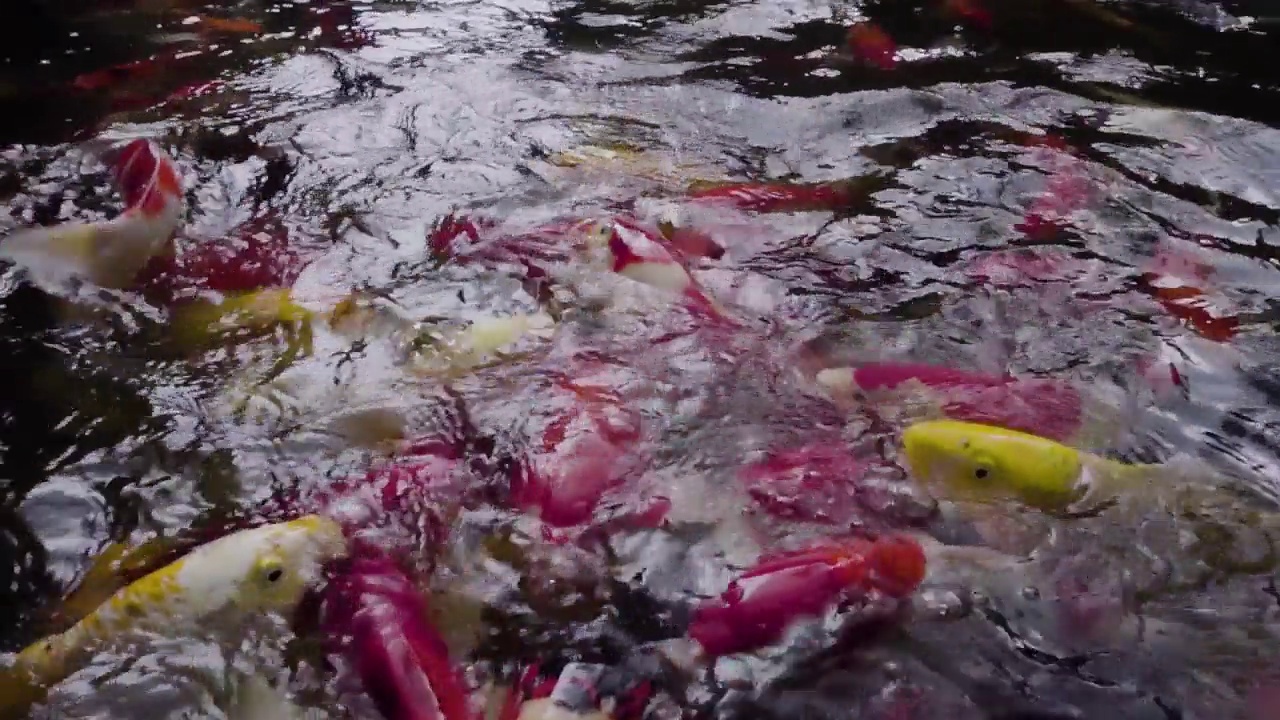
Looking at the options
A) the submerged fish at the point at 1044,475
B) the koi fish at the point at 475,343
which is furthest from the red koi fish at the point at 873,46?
the submerged fish at the point at 1044,475

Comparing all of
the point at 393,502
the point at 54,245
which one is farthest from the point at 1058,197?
the point at 54,245

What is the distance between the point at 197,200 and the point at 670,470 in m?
2.82

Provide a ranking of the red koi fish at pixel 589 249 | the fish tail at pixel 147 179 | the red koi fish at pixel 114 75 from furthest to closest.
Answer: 1. the red koi fish at pixel 114 75
2. the fish tail at pixel 147 179
3. the red koi fish at pixel 589 249

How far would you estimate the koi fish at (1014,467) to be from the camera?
2.61 m

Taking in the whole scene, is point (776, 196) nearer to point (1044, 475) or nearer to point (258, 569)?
point (1044, 475)

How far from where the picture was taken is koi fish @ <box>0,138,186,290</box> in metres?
3.63

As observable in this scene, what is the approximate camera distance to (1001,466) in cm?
262

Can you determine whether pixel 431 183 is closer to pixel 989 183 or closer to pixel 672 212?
pixel 672 212

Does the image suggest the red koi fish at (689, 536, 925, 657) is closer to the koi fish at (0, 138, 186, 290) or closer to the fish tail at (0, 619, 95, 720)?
the fish tail at (0, 619, 95, 720)

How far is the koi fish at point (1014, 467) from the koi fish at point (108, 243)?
3.15 metres

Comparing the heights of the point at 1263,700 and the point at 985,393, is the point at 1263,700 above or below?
below

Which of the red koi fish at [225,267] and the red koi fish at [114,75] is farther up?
the red koi fish at [114,75]

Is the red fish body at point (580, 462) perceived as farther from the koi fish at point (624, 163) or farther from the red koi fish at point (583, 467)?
the koi fish at point (624, 163)

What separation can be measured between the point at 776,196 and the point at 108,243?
2.89 metres
